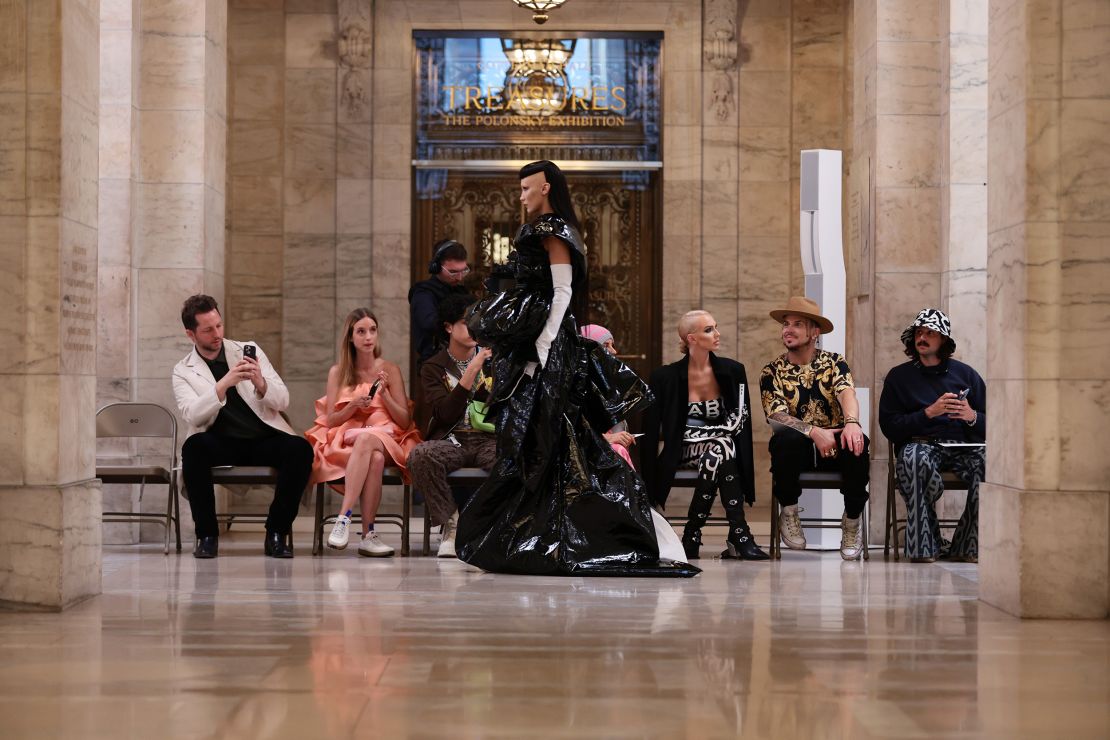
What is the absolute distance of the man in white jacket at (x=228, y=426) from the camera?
8.41 m

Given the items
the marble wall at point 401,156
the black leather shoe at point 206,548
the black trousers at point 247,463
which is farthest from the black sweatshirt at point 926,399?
Result: the black leather shoe at point 206,548

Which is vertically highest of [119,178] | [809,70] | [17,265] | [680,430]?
[809,70]

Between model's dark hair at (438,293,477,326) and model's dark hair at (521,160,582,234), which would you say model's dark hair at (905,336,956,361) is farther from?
model's dark hair at (438,293,477,326)

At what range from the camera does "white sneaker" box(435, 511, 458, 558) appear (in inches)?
323

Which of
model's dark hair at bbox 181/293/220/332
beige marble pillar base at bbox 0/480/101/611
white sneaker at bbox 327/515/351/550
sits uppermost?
model's dark hair at bbox 181/293/220/332

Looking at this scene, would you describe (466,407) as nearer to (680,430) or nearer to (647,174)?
(680,430)

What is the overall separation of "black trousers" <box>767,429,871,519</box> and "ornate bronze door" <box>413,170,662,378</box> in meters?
4.30

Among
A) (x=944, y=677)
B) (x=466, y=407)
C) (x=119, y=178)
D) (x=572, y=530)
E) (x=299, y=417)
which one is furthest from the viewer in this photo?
(x=299, y=417)

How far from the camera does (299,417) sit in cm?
1249

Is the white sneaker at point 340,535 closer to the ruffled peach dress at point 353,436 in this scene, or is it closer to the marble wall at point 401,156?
the ruffled peach dress at point 353,436

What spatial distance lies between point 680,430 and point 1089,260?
304 cm

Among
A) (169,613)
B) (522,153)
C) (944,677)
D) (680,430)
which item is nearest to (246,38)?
(522,153)

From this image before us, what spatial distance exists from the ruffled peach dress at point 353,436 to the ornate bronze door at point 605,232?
14.0 ft

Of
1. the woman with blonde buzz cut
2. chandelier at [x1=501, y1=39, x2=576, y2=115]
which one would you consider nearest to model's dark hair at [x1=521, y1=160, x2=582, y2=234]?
the woman with blonde buzz cut
